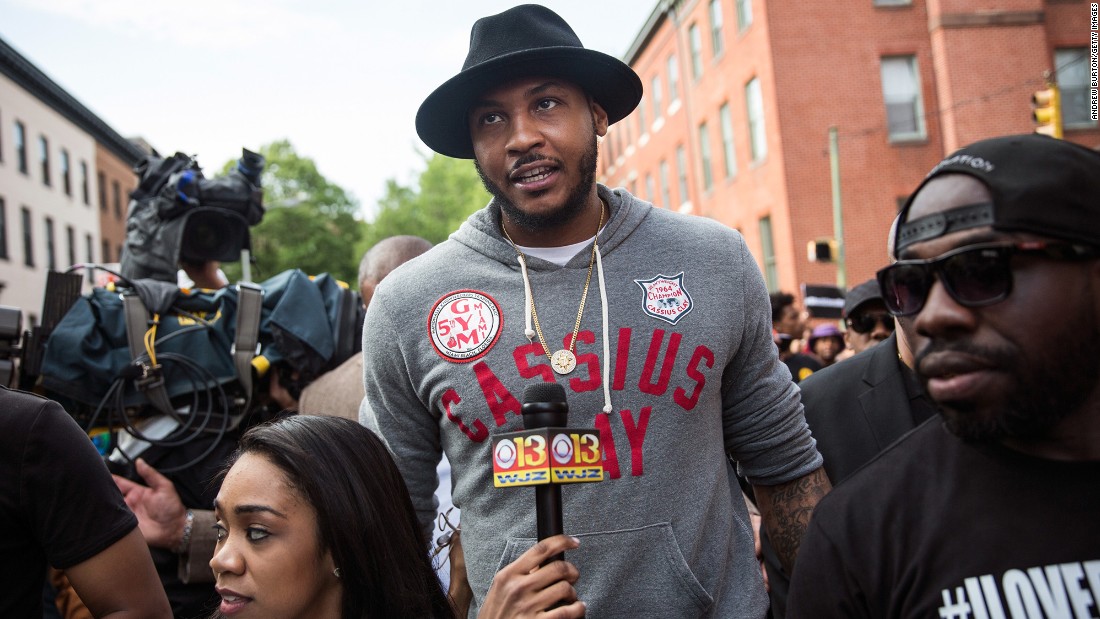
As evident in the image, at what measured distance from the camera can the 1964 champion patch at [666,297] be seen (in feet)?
8.86

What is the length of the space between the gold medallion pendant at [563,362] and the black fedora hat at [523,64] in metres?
0.83

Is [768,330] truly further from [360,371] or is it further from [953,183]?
[360,371]

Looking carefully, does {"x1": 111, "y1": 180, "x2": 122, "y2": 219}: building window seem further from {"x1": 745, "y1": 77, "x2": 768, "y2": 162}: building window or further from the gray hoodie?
the gray hoodie

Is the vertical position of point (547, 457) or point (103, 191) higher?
point (103, 191)

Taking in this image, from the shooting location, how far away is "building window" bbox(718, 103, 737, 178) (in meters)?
27.4

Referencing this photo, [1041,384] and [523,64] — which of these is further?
[523,64]

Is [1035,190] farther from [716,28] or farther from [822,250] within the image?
[716,28]

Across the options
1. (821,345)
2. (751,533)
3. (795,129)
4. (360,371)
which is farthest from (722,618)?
(795,129)

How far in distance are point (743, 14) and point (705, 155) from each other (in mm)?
5425

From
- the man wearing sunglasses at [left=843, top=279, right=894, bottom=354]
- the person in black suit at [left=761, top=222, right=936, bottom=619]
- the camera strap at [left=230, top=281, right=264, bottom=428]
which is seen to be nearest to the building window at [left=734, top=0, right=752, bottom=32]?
the man wearing sunglasses at [left=843, top=279, right=894, bottom=354]

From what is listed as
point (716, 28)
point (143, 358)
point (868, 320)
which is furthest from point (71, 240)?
point (868, 320)

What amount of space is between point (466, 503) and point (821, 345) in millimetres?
8499

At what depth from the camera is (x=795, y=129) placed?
23469 millimetres

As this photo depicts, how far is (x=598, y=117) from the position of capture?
3131 millimetres
